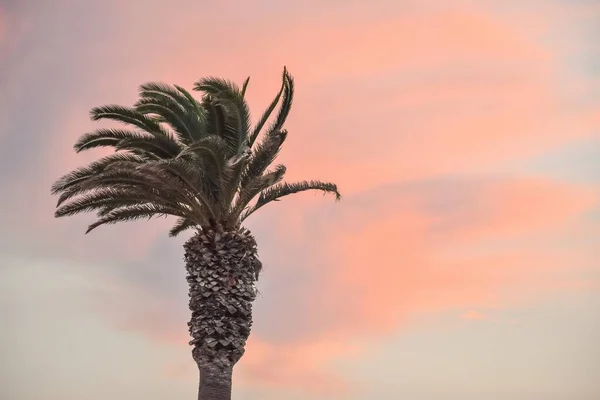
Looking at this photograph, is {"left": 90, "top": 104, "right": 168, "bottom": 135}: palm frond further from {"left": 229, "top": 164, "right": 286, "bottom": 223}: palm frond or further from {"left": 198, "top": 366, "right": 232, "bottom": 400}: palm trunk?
{"left": 198, "top": 366, "right": 232, "bottom": 400}: palm trunk

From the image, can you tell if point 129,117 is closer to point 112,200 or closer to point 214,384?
point 112,200

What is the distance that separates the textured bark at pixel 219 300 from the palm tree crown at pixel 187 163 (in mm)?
669

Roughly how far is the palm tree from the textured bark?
28mm

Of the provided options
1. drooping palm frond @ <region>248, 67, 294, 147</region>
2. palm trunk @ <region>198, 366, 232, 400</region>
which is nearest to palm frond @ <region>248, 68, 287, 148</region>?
drooping palm frond @ <region>248, 67, 294, 147</region>

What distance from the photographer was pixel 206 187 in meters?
24.8

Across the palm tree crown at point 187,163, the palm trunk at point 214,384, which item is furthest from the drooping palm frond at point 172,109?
the palm trunk at point 214,384

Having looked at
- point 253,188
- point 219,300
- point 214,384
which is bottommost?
point 214,384

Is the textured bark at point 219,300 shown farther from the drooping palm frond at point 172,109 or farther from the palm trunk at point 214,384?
the drooping palm frond at point 172,109

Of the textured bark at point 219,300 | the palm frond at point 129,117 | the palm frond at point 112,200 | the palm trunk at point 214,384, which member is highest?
the palm frond at point 129,117

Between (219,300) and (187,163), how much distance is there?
4.03m

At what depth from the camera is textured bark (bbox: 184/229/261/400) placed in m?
24.4

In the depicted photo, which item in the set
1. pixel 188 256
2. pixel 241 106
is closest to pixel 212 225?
pixel 188 256

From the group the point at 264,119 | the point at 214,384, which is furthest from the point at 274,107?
the point at 214,384

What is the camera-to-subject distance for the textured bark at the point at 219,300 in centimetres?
2439
